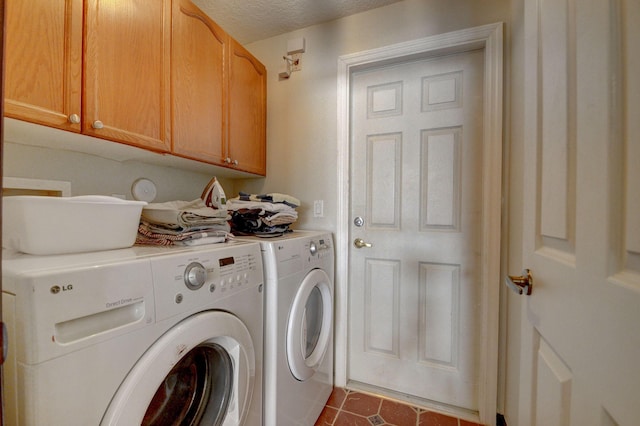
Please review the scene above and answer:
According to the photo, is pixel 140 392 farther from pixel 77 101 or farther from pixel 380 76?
pixel 380 76

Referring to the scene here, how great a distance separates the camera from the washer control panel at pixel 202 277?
24.0 inches

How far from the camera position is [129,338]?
1.74 ft

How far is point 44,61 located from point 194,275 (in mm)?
776

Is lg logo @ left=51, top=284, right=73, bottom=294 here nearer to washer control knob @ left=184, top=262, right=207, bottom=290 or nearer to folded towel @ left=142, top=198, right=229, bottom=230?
washer control knob @ left=184, top=262, right=207, bottom=290

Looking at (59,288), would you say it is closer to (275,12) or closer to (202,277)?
(202,277)

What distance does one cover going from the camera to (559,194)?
0.52 metres

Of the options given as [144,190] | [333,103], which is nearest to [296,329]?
[144,190]

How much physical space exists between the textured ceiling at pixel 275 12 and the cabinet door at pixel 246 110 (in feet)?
0.74

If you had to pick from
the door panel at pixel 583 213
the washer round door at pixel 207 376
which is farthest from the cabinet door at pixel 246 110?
the door panel at pixel 583 213

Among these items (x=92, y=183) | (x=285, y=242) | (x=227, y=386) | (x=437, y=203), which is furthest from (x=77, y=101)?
(x=437, y=203)

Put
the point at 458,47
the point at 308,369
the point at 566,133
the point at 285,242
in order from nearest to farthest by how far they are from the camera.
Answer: the point at 566,133, the point at 285,242, the point at 308,369, the point at 458,47

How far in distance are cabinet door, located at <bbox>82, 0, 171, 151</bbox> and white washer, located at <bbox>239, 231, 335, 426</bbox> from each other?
624 millimetres

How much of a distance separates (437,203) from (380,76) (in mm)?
861

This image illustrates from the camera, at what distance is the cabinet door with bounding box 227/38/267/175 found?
1.44 meters
